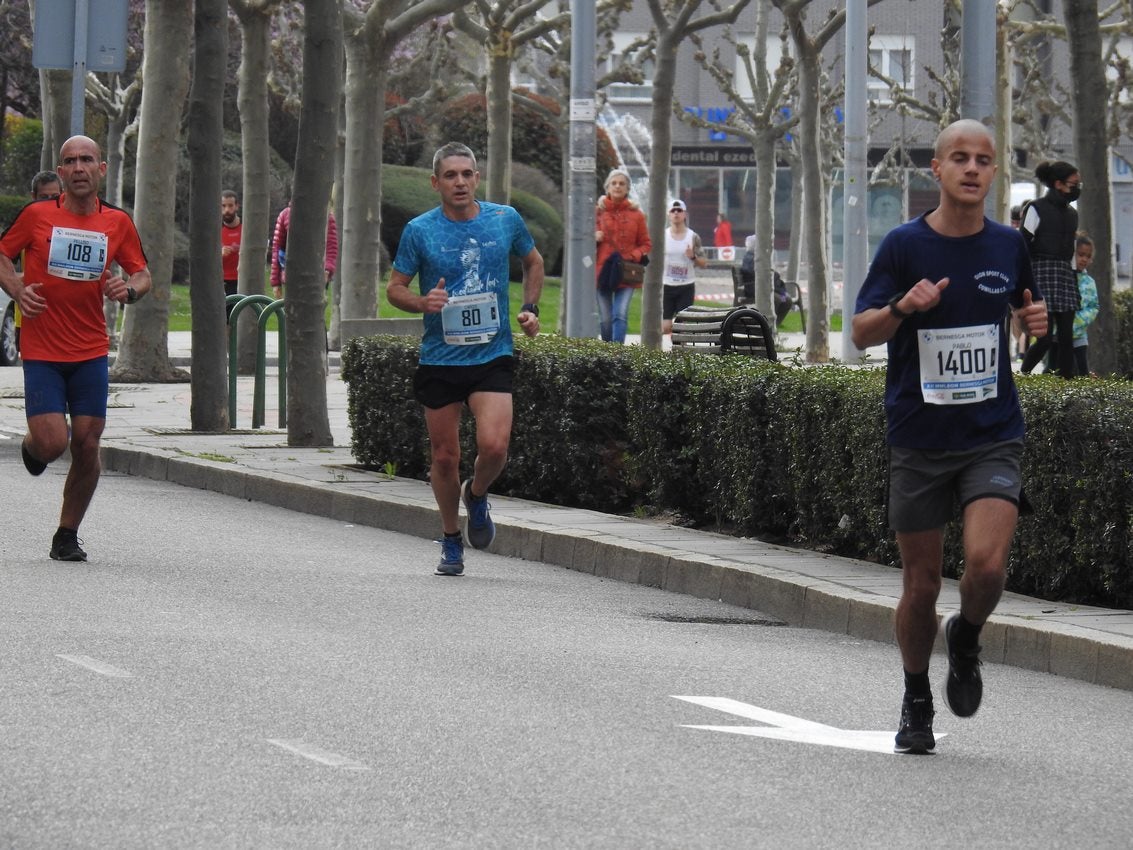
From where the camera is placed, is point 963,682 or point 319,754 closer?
point 319,754

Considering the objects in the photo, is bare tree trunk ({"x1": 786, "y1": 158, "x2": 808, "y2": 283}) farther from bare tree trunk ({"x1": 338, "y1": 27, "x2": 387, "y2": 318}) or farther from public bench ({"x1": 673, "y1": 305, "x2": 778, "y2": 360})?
public bench ({"x1": 673, "y1": 305, "x2": 778, "y2": 360})

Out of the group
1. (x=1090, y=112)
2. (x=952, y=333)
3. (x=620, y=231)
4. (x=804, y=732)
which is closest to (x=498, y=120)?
(x=620, y=231)

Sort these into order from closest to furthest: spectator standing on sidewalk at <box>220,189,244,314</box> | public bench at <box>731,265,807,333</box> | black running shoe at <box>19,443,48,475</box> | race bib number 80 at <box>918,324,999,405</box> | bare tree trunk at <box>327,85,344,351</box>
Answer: race bib number 80 at <box>918,324,999,405</box> → black running shoe at <box>19,443,48,475</box> → spectator standing on sidewalk at <box>220,189,244,314</box> → bare tree trunk at <box>327,85,344,351</box> → public bench at <box>731,265,807,333</box>

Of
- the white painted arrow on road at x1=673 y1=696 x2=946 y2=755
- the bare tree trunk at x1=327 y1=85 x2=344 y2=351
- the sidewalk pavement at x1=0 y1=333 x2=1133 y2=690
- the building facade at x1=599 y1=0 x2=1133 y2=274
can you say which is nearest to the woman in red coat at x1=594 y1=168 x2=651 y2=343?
the bare tree trunk at x1=327 y1=85 x2=344 y2=351

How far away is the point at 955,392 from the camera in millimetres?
6414

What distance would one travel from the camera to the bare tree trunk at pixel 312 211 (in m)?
14.7

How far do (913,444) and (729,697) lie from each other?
1247 mm

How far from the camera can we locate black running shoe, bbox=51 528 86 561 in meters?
10.3

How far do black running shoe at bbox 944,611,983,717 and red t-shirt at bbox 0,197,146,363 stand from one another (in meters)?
5.06

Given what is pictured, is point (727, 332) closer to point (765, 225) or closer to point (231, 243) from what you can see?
point (231, 243)

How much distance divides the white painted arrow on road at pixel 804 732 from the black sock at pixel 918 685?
0.17 m

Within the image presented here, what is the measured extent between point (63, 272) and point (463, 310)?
71.5 inches

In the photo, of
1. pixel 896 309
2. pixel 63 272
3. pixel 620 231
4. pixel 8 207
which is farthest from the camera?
pixel 8 207

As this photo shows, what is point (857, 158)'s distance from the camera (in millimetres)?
26281
